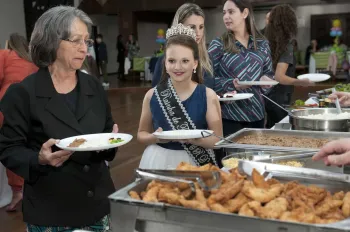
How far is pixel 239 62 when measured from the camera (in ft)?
8.43

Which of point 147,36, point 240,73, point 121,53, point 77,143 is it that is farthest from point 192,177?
point 147,36

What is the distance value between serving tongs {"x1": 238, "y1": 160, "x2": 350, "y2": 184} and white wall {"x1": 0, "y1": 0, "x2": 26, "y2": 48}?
10.5 meters

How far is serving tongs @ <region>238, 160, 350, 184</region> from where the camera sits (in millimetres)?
969

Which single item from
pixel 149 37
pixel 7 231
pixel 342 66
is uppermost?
pixel 149 37

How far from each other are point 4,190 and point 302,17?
42.6 feet

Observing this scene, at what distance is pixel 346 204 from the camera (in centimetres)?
84

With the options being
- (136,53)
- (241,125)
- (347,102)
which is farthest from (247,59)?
(136,53)

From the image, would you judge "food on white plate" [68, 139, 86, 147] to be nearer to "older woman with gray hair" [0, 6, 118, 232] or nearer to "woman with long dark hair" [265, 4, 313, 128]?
"older woman with gray hair" [0, 6, 118, 232]

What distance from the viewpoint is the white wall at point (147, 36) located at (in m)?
16.1

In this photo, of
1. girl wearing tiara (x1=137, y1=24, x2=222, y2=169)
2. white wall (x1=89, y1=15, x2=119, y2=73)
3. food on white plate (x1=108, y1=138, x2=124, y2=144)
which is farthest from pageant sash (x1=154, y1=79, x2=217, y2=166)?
white wall (x1=89, y1=15, x2=119, y2=73)

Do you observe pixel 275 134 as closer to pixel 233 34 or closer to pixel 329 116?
pixel 329 116

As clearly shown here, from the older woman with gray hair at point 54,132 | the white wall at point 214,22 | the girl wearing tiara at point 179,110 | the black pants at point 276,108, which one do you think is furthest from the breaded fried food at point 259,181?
the white wall at point 214,22

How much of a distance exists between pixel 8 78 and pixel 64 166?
2045 millimetres

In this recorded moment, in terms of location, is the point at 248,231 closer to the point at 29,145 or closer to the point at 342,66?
the point at 29,145
